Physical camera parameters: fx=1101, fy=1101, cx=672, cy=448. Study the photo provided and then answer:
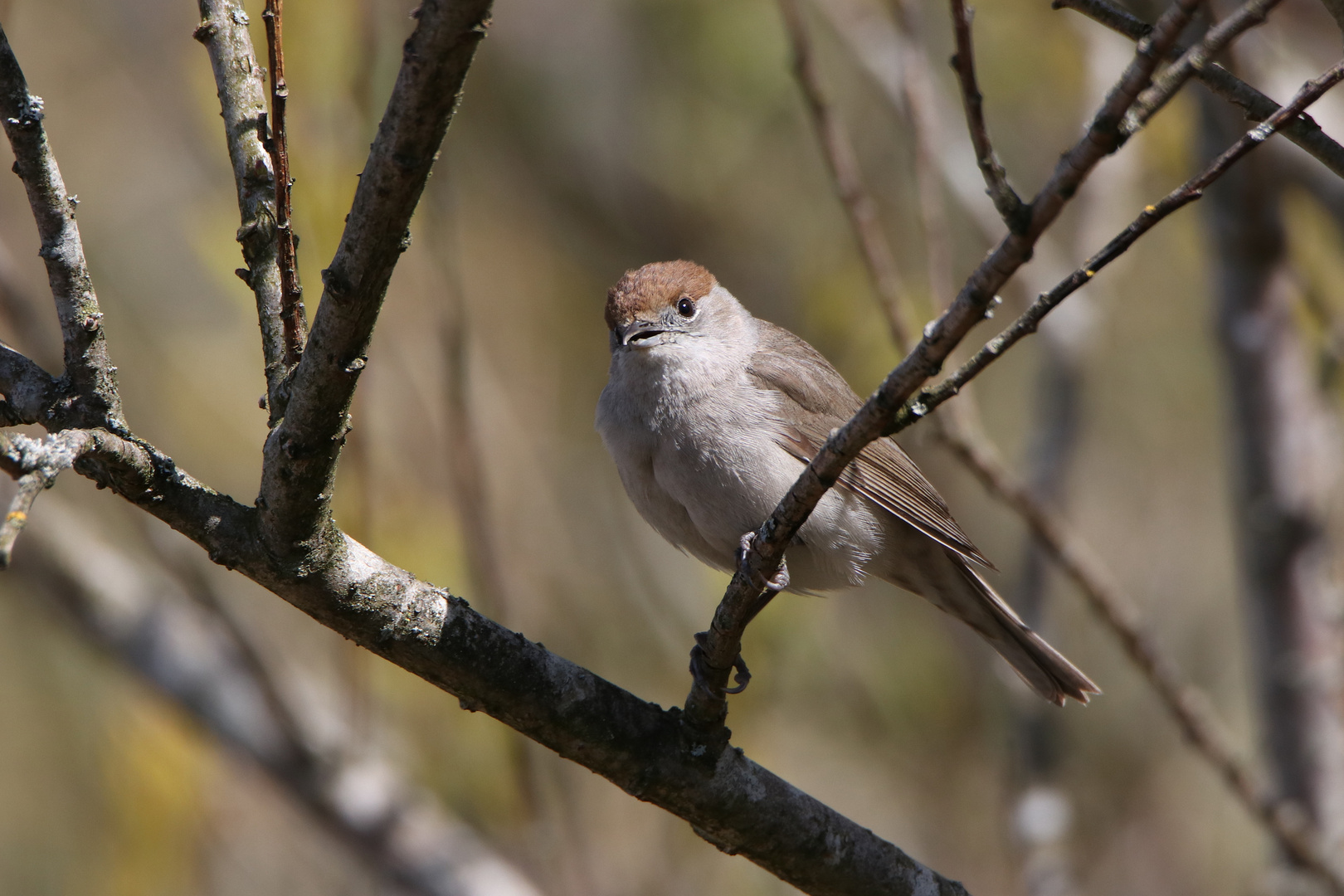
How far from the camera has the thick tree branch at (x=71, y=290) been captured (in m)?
2.16

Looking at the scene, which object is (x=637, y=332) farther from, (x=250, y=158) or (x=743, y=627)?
(x=250, y=158)

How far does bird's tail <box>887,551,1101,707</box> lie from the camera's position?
14.1ft

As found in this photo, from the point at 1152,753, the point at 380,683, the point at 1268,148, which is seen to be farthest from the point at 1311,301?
the point at 380,683

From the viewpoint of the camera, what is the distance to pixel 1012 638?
14.5 ft

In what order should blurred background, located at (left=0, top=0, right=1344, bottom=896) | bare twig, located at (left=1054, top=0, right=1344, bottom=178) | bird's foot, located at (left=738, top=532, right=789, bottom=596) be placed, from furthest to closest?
blurred background, located at (left=0, top=0, right=1344, bottom=896), bird's foot, located at (left=738, top=532, right=789, bottom=596), bare twig, located at (left=1054, top=0, right=1344, bottom=178)

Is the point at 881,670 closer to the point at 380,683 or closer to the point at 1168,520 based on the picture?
the point at 1168,520

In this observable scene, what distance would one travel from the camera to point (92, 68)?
7.32 metres

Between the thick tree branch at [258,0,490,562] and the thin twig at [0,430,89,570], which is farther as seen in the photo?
the thick tree branch at [258,0,490,562]

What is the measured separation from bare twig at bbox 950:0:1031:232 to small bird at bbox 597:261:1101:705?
196 centimetres

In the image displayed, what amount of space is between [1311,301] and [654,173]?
4225 mm

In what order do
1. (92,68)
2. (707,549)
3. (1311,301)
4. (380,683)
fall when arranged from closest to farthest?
1. (707,549)
2. (1311,301)
3. (380,683)
4. (92,68)

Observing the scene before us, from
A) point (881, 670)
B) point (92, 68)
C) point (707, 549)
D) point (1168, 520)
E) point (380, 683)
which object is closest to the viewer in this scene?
point (707, 549)

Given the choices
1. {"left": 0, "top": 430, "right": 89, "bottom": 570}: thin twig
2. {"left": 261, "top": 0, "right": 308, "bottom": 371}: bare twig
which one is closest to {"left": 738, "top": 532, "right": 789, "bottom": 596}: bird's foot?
{"left": 261, "top": 0, "right": 308, "bottom": 371}: bare twig

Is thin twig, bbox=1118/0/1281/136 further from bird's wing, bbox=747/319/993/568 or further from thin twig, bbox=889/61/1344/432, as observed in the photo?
bird's wing, bbox=747/319/993/568
